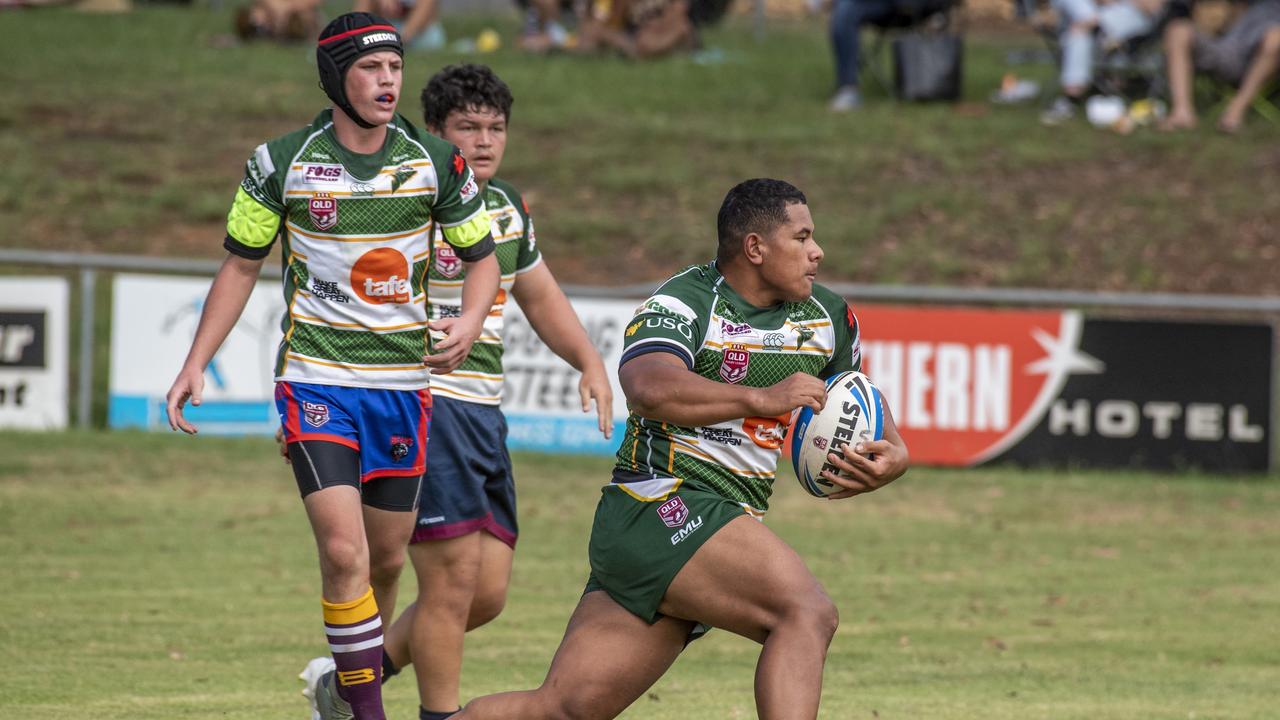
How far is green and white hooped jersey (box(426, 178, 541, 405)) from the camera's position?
611cm

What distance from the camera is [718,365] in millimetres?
4945

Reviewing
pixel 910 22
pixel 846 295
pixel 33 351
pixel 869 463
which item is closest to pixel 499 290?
pixel 869 463

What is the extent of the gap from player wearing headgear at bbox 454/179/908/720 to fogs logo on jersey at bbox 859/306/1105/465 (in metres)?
7.55

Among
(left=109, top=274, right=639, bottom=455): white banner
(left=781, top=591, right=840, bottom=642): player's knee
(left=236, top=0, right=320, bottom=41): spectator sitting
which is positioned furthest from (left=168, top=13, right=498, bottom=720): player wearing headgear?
(left=236, top=0, right=320, bottom=41): spectator sitting

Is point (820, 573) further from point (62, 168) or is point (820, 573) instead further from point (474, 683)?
point (62, 168)

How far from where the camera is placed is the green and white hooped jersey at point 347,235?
17.6 feet

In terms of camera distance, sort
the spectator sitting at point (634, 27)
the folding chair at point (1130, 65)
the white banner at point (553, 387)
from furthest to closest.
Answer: the spectator sitting at point (634, 27) → the folding chair at point (1130, 65) → the white banner at point (553, 387)

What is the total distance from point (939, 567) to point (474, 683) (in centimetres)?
381

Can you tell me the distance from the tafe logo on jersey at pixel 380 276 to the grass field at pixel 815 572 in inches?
73.5

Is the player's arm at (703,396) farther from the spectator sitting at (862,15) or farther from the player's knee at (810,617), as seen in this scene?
the spectator sitting at (862,15)

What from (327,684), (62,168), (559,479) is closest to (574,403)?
(559,479)

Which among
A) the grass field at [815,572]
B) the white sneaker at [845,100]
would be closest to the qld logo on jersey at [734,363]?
the grass field at [815,572]

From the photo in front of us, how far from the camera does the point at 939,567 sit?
9930mm

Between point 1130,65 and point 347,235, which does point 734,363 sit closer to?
point 347,235
